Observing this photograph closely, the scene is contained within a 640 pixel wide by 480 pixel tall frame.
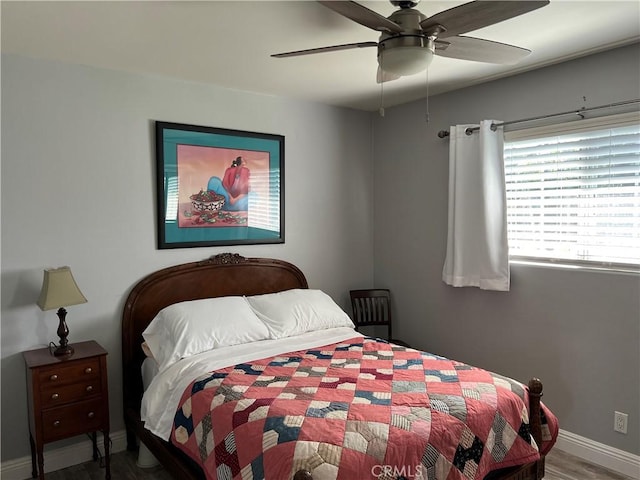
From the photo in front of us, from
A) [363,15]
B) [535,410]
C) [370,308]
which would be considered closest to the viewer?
[363,15]

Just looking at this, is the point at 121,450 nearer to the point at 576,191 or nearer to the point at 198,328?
the point at 198,328

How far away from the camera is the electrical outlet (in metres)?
2.81

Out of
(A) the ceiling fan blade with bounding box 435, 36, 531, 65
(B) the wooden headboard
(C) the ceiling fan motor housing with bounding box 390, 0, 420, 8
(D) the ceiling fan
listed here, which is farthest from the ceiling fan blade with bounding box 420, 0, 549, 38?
(B) the wooden headboard

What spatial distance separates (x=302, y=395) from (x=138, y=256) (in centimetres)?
164

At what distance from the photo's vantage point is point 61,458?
9.71ft

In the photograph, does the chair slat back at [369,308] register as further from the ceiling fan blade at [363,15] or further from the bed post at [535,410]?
the ceiling fan blade at [363,15]

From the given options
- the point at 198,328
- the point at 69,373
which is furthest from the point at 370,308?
the point at 69,373

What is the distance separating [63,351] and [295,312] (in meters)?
1.46

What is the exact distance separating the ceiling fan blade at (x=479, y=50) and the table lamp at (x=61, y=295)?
2.36m

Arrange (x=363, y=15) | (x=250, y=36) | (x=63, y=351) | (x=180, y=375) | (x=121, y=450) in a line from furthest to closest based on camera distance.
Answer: (x=121, y=450)
(x=63, y=351)
(x=180, y=375)
(x=250, y=36)
(x=363, y=15)

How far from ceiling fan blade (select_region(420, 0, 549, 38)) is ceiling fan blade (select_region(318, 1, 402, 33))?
137 mm

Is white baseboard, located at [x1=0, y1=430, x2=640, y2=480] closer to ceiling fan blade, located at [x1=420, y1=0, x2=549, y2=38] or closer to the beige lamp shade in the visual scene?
the beige lamp shade

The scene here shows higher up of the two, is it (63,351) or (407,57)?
(407,57)

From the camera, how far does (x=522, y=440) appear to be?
2.24m
